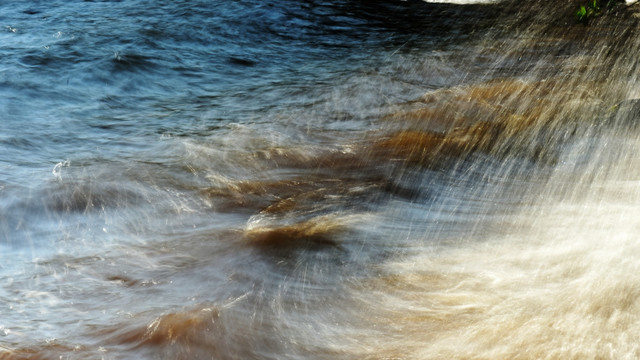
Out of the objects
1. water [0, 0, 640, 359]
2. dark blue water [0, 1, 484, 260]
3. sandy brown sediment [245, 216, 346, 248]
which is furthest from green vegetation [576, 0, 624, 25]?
sandy brown sediment [245, 216, 346, 248]

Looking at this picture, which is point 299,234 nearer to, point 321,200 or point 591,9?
point 321,200

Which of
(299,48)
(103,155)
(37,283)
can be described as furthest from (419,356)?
(299,48)

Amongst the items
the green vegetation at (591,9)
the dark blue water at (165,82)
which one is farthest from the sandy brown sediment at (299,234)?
the green vegetation at (591,9)

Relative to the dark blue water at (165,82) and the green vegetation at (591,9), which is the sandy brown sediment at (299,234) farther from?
the green vegetation at (591,9)

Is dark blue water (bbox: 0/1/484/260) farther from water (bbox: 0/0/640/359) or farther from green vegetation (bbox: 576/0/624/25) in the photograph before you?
green vegetation (bbox: 576/0/624/25)

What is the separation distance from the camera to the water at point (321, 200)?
2.94m

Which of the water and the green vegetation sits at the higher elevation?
the green vegetation

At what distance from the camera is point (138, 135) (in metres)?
5.73

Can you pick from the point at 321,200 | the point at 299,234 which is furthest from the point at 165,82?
the point at 299,234

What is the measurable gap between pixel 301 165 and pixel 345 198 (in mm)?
662

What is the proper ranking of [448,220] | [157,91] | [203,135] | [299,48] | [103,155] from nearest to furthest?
[448,220] < [103,155] < [203,135] < [157,91] < [299,48]

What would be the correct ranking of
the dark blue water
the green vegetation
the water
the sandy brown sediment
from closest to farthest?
the water
the sandy brown sediment
the dark blue water
the green vegetation

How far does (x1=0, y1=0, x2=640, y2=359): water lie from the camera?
9.64 ft

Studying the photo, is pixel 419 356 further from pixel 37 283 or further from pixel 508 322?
pixel 37 283
